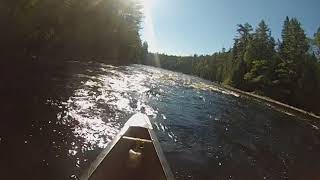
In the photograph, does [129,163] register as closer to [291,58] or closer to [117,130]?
[117,130]

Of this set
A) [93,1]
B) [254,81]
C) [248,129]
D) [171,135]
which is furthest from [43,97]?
[254,81]

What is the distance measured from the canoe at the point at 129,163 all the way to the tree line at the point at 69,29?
2615cm

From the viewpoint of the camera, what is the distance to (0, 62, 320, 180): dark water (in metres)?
10.8

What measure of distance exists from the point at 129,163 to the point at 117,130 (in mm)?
7229

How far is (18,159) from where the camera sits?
33.1ft

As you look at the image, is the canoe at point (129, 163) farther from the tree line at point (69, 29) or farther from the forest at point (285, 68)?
the forest at point (285, 68)

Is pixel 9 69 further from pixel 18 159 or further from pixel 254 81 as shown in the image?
pixel 254 81

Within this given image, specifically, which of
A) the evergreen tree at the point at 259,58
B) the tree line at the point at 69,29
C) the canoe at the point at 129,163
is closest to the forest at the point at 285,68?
the evergreen tree at the point at 259,58

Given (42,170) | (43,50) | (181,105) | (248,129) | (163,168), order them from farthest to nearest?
(43,50) < (181,105) < (248,129) < (42,170) < (163,168)

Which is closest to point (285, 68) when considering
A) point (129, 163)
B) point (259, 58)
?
point (259, 58)

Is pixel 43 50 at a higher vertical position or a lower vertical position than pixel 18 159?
higher

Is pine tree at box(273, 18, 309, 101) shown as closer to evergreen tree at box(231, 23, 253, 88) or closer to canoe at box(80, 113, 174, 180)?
evergreen tree at box(231, 23, 253, 88)

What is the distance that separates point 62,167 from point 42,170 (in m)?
0.64

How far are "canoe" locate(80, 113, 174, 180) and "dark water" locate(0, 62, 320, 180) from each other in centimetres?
214
